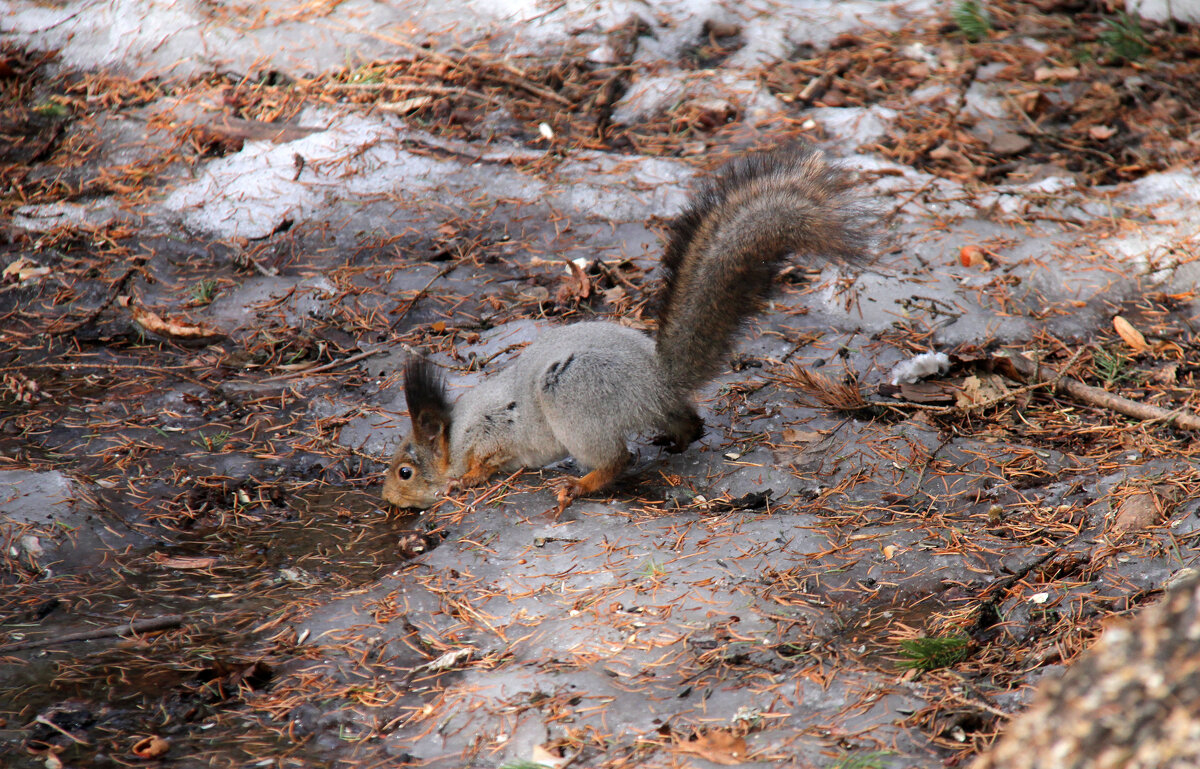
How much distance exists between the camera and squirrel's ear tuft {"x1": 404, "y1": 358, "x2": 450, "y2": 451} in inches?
126

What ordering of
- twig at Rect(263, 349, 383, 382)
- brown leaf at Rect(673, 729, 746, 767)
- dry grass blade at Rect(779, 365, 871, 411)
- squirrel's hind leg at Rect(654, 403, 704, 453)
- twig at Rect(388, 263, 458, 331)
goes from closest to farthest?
brown leaf at Rect(673, 729, 746, 767)
squirrel's hind leg at Rect(654, 403, 704, 453)
dry grass blade at Rect(779, 365, 871, 411)
twig at Rect(263, 349, 383, 382)
twig at Rect(388, 263, 458, 331)

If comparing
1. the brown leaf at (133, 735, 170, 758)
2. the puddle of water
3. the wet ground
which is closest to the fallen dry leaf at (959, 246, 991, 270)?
the wet ground

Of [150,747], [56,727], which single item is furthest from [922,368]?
[56,727]

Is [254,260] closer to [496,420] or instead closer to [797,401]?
[496,420]

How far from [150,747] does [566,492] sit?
144 centimetres

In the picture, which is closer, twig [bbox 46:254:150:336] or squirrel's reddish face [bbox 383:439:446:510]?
squirrel's reddish face [bbox 383:439:446:510]

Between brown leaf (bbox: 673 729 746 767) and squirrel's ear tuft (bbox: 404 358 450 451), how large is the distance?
175 cm

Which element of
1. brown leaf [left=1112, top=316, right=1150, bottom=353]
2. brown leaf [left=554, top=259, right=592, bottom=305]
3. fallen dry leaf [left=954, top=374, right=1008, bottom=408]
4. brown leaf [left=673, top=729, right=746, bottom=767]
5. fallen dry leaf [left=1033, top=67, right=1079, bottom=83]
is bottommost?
fallen dry leaf [left=954, top=374, right=1008, bottom=408]

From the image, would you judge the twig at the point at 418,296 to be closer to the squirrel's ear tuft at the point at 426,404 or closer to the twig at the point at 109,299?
the squirrel's ear tuft at the point at 426,404

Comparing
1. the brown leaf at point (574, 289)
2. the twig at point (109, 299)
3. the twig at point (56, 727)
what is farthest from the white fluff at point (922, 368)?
the twig at point (109, 299)

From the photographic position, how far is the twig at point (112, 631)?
2.43 metres

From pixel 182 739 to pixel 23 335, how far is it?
2826mm

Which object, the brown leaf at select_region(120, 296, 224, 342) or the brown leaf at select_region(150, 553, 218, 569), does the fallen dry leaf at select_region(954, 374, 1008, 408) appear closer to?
the brown leaf at select_region(150, 553, 218, 569)

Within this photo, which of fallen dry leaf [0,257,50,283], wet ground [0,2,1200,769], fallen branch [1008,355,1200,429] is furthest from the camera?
fallen dry leaf [0,257,50,283]
